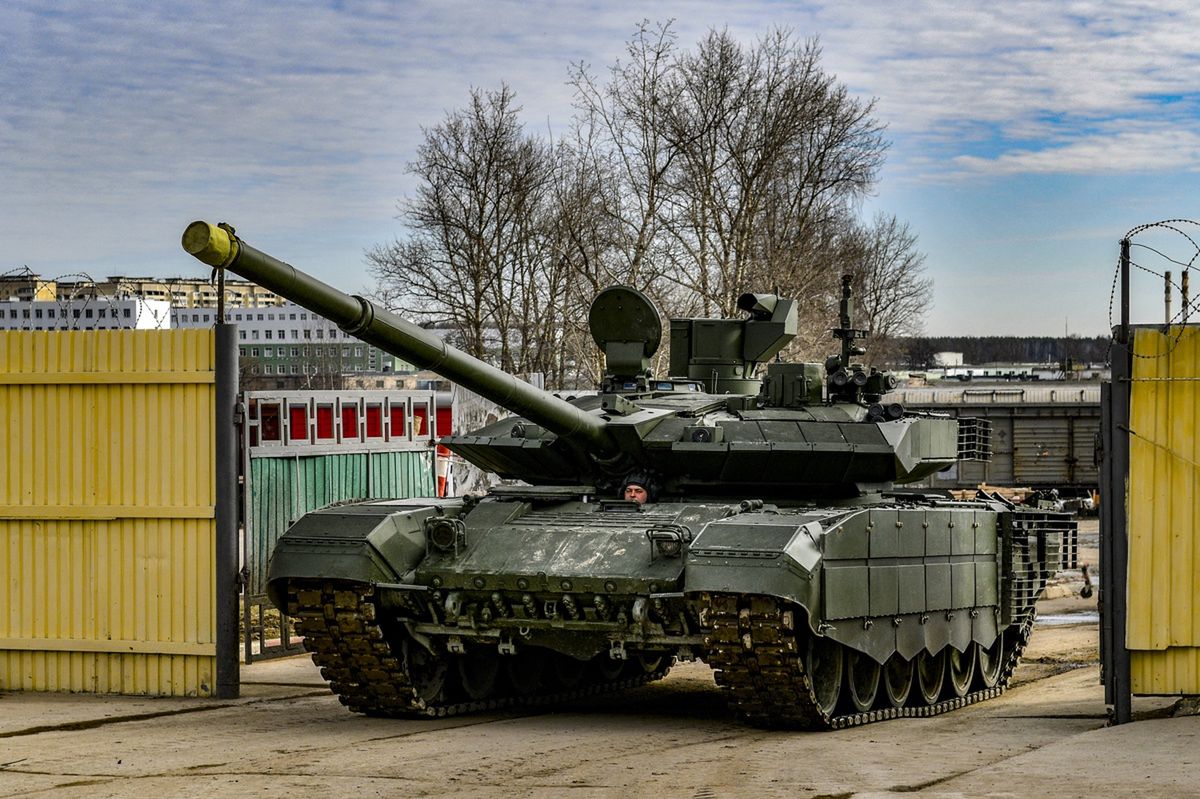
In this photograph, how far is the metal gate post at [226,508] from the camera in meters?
14.7

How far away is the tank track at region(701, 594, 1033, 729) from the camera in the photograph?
12.1 meters

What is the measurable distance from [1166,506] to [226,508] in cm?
743

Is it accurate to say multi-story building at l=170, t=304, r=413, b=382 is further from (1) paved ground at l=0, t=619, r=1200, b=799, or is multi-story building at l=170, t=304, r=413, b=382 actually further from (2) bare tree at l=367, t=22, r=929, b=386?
(1) paved ground at l=0, t=619, r=1200, b=799

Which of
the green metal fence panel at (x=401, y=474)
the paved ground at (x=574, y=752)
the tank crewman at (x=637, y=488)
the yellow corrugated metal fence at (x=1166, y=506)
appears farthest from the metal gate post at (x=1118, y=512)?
the green metal fence panel at (x=401, y=474)

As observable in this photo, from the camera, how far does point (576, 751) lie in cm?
1188

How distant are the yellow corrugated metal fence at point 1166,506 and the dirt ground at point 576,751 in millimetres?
551

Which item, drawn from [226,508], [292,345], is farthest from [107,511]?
[292,345]

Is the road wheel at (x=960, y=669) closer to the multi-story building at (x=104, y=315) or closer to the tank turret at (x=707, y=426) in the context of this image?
the tank turret at (x=707, y=426)

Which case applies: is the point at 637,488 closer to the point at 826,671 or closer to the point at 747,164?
the point at 826,671

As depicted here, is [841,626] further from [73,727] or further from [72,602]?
[72,602]

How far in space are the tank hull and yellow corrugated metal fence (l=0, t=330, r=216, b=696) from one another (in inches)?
57.3

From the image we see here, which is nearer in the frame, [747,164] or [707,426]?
[707,426]

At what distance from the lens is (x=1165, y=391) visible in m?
12.1

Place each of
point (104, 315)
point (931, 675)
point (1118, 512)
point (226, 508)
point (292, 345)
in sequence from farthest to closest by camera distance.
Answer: point (292, 345) < point (104, 315) < point (931, 675) < point (226, 508) < point (1118, 512)
